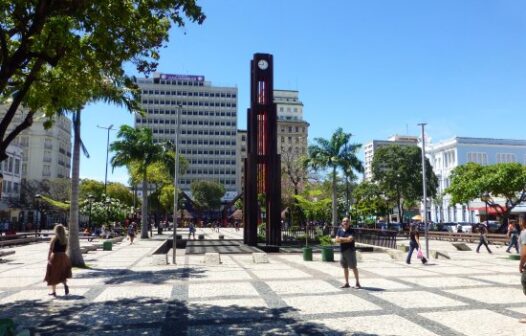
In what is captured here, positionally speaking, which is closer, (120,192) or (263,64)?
(263,64)

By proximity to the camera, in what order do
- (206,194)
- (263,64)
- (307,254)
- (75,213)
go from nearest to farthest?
(75,213), (307,254), (263,64), (206,194)

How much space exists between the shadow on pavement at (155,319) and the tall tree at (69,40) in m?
3.00

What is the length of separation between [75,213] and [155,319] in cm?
958

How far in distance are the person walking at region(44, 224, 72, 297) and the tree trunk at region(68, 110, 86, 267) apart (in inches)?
216

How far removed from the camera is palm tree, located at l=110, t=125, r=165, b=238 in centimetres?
3766

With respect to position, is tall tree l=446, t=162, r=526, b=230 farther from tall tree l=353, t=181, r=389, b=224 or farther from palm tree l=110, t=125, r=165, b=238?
palm tree l=110, t=125, r=165, b=238

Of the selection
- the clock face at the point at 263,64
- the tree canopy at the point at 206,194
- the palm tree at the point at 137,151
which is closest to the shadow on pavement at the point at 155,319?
the clock face at the point at 263,64

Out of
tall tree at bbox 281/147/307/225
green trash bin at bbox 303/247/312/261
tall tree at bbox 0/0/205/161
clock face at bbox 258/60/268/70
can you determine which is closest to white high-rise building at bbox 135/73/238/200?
tall tree at bbox 281/147/307/225

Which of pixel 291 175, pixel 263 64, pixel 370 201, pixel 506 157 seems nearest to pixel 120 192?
pixel 291 175

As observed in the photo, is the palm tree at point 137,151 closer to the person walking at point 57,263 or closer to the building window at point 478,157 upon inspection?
the person walking at point 57,263

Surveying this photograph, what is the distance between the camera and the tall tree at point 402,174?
5144 centimetres

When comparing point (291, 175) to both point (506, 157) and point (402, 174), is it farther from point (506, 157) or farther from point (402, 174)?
point (506, 157)

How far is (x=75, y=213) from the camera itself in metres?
15.8

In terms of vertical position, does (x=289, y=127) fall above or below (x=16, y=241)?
above
